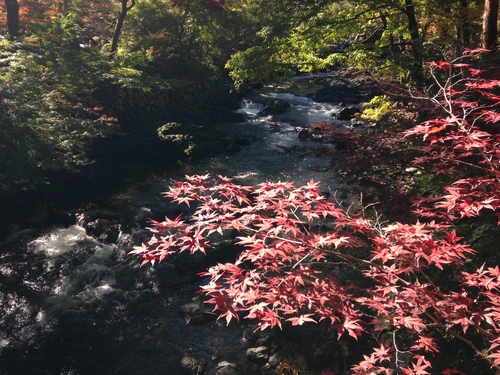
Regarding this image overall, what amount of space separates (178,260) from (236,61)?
18.8 ft

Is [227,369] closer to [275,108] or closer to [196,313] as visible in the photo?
[196,313]

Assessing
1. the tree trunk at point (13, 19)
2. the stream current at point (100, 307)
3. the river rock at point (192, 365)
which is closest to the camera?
the river rock at point (192, 365)

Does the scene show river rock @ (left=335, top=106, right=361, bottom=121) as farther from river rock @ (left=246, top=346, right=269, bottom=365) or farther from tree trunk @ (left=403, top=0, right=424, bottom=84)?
river rock @ (left=246, top=346, right=269, bottom=365)

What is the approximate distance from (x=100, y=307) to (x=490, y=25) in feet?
29.9

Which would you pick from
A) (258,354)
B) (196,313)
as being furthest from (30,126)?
(258,354)

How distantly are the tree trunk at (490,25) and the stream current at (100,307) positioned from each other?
3664 mm

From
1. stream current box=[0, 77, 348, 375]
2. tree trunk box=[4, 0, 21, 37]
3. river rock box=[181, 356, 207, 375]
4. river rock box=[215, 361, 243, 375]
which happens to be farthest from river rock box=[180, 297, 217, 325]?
tree trunk box=[4, 0, 21, 37]

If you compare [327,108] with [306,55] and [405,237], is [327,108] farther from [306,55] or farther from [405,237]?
[405,237]

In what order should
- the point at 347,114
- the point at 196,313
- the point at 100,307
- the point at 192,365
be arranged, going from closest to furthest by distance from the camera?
the point at 192,365 → the point at 196,313 → the point at 100,307 → the point at 347,114

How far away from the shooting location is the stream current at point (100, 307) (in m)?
5.80

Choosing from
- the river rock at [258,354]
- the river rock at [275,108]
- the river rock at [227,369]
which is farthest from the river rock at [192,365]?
the river rock at [275,108]

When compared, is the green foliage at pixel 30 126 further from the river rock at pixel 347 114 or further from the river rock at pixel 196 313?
the river rock at pixel 347 114

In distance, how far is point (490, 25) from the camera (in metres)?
6.96

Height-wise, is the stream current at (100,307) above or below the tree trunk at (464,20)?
below
